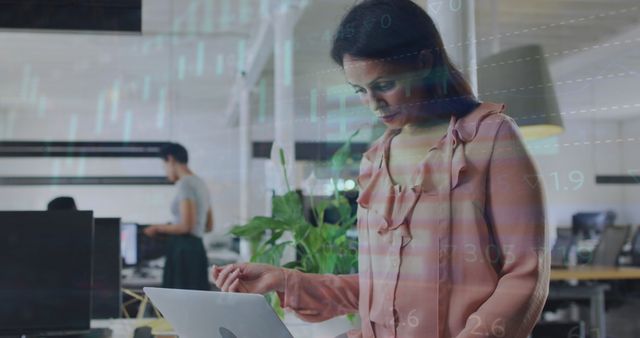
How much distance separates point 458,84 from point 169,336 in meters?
0.90

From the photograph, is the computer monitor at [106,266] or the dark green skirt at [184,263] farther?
the dark green skirt at [184,263]

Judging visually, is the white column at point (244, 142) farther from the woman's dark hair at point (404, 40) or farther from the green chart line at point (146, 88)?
the woman's dark hair at point (404, 40)

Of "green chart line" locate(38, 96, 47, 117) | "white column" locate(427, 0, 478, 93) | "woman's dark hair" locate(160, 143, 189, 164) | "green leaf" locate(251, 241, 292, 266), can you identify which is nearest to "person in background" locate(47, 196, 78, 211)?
"green leaf" locate(251, 241, 292, 266)

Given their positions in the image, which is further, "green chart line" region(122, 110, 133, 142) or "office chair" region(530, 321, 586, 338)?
"green chart line" region(122, 110, 133, 142)

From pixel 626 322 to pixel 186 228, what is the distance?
2.08 meters

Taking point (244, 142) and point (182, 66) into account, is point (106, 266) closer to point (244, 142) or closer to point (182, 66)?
point (244, 142)

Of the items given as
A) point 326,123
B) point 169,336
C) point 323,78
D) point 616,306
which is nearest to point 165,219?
point 326,123

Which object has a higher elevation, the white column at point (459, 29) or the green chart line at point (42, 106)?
the green chart line at point (42, 106)

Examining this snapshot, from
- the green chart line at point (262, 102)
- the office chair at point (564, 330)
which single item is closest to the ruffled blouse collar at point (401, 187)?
the office chair at point (564, 330)

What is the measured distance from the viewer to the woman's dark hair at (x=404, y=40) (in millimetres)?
1131

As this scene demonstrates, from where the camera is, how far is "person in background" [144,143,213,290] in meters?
2.86

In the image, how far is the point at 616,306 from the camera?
11.0 feet

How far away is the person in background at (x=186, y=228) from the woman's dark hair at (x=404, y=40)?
1738mm

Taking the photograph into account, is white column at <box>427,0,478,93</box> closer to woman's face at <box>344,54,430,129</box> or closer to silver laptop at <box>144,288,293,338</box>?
woman's face at <box>344,54,430,129</box>
